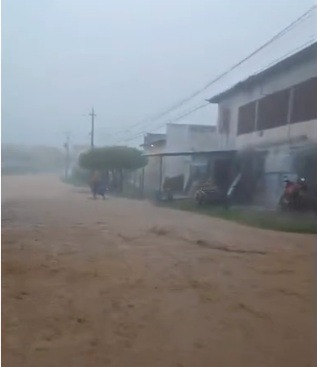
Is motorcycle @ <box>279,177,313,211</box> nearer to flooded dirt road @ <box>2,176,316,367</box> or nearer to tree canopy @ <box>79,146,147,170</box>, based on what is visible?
flooded dirt road @ <box>2,176,316,367</box>

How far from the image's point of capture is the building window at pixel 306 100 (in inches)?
49.3

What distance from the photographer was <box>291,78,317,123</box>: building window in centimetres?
125

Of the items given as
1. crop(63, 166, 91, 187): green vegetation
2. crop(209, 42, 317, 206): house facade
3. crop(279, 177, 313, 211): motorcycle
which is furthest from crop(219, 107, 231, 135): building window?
crop(63, 166, 91, 187): green vegetation

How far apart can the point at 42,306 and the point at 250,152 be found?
29.8 inches

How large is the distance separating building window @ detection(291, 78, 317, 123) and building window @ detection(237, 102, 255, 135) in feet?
0.41

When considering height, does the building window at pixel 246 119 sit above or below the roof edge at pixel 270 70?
below

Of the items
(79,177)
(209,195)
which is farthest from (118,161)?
(209,195)

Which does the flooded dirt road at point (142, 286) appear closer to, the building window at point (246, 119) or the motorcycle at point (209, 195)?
the motorcycle at point (209, 195)

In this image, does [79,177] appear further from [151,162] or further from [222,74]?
[222,74]

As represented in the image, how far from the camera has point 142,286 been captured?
4.12ft

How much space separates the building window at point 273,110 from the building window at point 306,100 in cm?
3

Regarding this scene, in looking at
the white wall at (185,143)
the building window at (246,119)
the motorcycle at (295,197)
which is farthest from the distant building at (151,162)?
the motorcycle at (295,197)

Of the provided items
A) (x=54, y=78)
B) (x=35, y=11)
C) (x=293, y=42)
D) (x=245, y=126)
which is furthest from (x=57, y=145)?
(x=293, y=42)

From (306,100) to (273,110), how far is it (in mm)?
97
